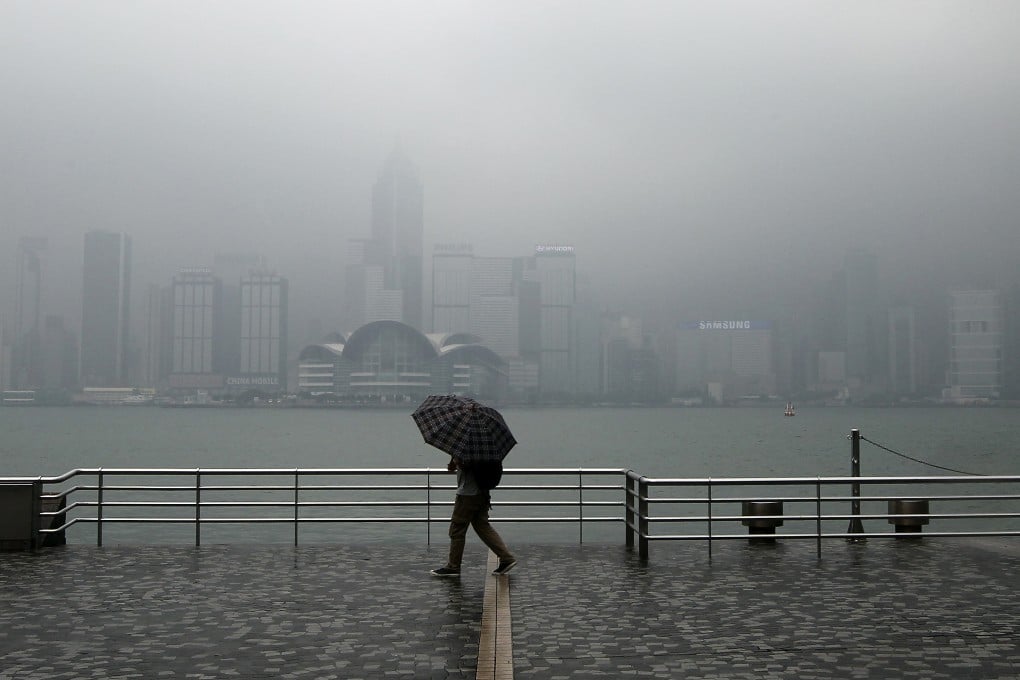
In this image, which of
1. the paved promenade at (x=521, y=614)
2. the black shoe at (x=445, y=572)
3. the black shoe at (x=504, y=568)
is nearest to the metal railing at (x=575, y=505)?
the paved promenade at (x=521, y=614)

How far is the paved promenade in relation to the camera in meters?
6.69

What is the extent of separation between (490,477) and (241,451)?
87738 millimetres

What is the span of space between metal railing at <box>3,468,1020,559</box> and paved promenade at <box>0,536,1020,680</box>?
610 millimetres

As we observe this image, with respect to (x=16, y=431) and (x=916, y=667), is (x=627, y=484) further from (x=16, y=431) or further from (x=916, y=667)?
(x=16, y=431)

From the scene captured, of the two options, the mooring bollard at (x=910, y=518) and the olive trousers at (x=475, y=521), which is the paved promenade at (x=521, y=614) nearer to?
the olive trousers at (x=475, y=521)

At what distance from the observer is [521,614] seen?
833 centimetres

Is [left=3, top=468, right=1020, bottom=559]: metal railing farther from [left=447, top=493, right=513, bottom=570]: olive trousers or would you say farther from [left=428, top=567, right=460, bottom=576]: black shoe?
[left=428, top=567, right=460, bottom=576]: black shoe

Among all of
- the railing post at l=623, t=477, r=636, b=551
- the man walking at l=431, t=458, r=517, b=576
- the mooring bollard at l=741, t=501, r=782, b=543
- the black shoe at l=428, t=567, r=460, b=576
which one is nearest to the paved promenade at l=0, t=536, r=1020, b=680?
the black shoe at l=428, t=567, r=460, b=576

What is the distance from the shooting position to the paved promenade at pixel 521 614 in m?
6.69

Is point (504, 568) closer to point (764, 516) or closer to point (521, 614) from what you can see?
point (521, 614)

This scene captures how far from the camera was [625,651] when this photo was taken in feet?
23.2

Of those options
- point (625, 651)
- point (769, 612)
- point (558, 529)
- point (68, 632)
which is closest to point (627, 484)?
point (769, 612)

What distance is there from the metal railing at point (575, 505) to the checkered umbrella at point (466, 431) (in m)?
0.79

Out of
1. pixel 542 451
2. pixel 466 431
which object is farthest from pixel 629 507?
pixel 542 451
